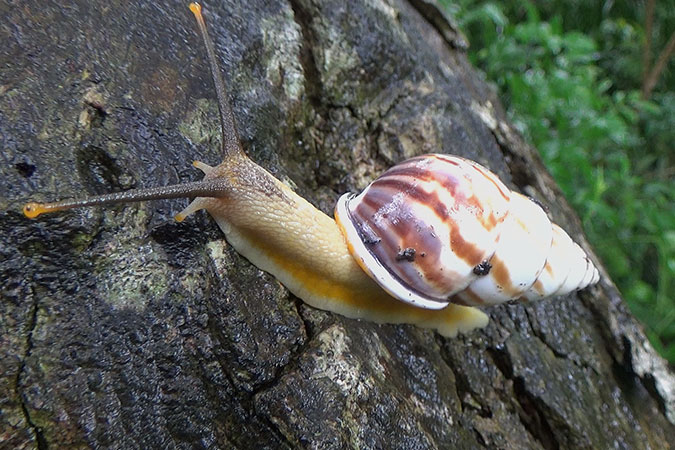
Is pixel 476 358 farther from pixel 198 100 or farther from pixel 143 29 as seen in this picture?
pixel 143 29

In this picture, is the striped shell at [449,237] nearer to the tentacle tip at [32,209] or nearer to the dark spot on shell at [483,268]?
the dark spot on shell at [483,268]

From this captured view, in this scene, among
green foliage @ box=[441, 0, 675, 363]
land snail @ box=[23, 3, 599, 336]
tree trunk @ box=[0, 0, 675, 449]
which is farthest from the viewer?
green foliage @ box=[441, 0, 675, 363]

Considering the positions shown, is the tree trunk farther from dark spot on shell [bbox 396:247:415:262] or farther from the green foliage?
the green foliage

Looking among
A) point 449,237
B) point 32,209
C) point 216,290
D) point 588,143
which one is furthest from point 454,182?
point 588,143

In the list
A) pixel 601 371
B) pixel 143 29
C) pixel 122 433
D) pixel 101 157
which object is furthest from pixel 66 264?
pixel 601 371

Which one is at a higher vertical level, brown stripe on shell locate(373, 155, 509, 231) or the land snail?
brown stripe on shell locate(373, 155, 509, 231)

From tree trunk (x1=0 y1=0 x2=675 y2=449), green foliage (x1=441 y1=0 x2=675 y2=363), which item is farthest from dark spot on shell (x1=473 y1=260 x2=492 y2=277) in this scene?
green foliage (x1=441 y1=0 x2=675 y2=363)

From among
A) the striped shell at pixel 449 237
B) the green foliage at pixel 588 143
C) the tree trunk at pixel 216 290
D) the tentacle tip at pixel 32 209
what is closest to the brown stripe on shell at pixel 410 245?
the striped shell at pixel 449 237

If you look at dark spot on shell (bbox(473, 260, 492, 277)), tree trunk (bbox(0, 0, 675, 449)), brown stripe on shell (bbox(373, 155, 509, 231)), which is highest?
brown stripe on shell (bbox(373, 155, 509, 231))

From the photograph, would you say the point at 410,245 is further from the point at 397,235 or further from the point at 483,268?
the point at 483,268
